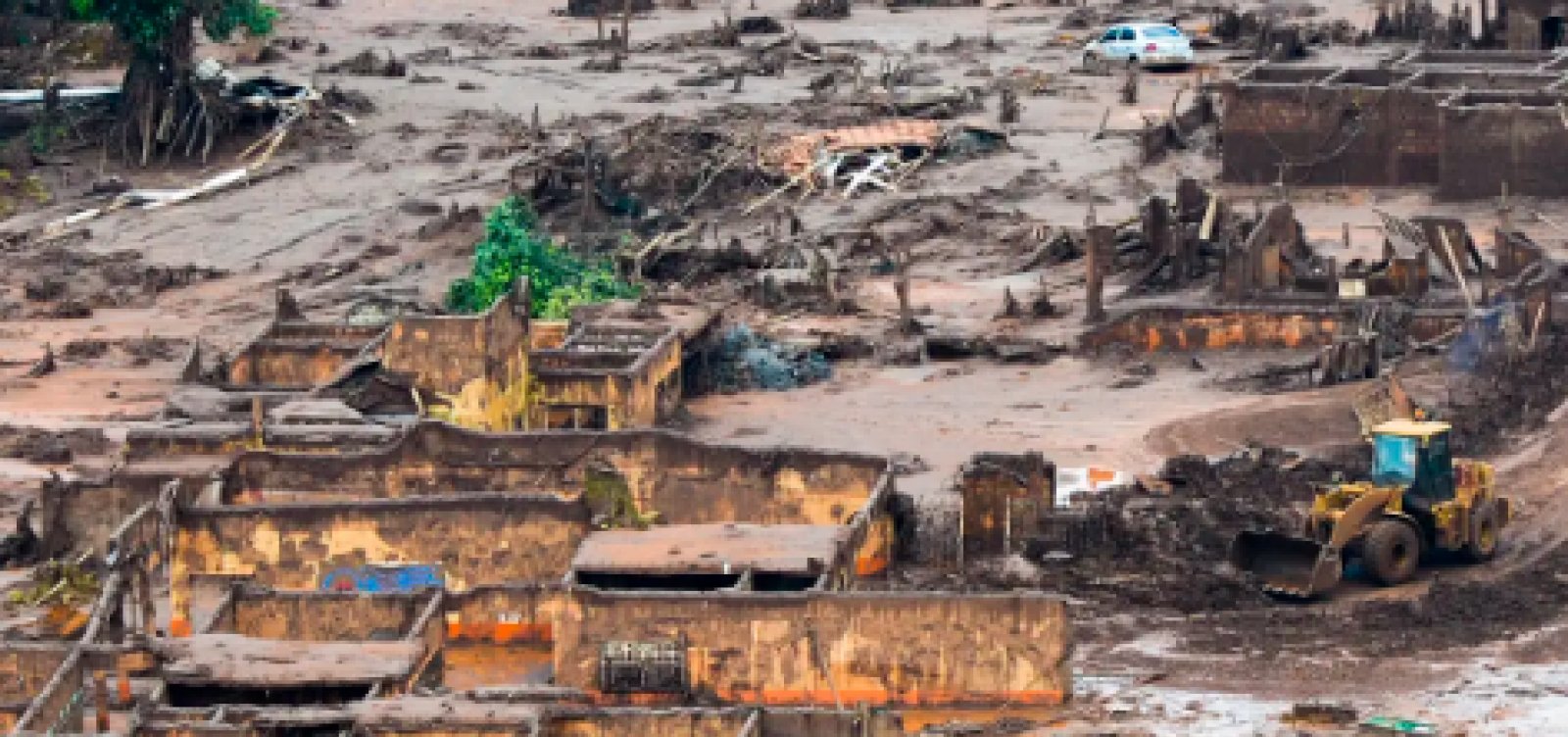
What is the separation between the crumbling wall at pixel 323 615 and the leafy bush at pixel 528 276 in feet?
45.0

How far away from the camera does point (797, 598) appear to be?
30781 millimetres

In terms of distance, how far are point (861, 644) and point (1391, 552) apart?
5.93m

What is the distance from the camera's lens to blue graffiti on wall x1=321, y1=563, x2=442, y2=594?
34.4 metres

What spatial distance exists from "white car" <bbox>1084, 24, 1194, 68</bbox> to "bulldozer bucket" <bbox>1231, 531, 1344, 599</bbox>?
3019cm

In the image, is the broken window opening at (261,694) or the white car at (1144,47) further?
the white car at (1144,47)

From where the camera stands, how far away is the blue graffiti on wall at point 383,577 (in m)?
34.4

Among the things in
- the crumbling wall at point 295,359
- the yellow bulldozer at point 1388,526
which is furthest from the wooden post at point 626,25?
the yellow bulldozer at point 1388,526

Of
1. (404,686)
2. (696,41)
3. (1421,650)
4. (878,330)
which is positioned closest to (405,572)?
(404,686)

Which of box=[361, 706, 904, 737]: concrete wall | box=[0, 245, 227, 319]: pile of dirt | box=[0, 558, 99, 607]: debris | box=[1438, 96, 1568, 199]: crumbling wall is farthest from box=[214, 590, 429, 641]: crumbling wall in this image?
box=[1438, 96, 1568, 199]: crumbling wall

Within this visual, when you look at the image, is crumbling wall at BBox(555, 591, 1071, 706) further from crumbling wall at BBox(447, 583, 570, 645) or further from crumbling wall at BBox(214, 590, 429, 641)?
crumbling wall at BBox(214, 590, 429, 641)

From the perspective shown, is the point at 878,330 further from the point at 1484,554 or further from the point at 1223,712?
the point at 1223,712

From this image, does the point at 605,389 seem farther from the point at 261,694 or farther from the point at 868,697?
the point at 261,694

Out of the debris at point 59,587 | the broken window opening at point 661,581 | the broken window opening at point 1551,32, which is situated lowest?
the debris at point 59,587

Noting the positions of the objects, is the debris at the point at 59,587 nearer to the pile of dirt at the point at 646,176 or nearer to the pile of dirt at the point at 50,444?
the pile of dirt at the point at 50,444
